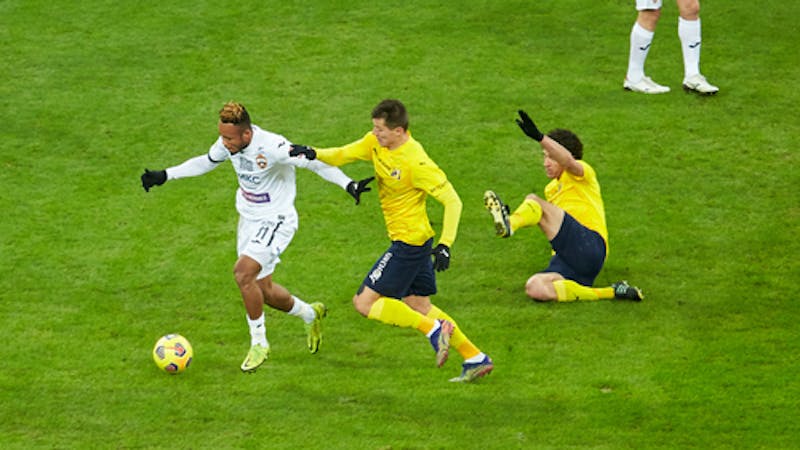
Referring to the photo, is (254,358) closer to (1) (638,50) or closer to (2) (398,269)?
(2) (398,269)

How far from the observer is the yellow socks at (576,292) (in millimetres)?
11617

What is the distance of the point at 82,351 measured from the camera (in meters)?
10.9

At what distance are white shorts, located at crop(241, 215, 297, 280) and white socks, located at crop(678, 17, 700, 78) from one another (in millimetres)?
6983

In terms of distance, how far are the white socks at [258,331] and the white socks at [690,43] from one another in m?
7.51

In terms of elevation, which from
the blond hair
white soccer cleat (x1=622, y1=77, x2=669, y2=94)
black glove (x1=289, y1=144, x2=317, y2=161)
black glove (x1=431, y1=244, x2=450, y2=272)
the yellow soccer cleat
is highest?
the blond hair

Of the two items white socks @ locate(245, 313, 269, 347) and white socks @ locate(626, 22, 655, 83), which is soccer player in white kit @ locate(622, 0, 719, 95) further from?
white socks @ locate(245, 313, 269, 347)

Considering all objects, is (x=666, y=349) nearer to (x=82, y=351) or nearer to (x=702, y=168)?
(x=702, y=168)

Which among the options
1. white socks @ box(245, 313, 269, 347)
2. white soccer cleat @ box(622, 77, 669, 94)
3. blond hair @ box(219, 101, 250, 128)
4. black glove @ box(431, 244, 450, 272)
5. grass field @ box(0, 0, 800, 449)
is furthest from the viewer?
white soccer cleat @ box(622, 77, 669, 94)

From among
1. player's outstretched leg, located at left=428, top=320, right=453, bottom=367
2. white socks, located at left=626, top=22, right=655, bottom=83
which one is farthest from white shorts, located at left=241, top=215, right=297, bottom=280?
white socks, located at left=626, top=22, right=655, bottom=83

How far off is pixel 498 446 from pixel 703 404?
1.73m

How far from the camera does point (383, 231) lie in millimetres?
13219

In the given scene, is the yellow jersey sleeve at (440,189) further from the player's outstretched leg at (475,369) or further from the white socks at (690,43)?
the white socks at (690,43)

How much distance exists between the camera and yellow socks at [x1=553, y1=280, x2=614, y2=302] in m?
11.6

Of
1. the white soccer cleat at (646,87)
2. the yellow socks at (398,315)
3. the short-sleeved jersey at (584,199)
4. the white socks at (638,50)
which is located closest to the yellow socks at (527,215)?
the short-sleeved jersey at (584,199)
